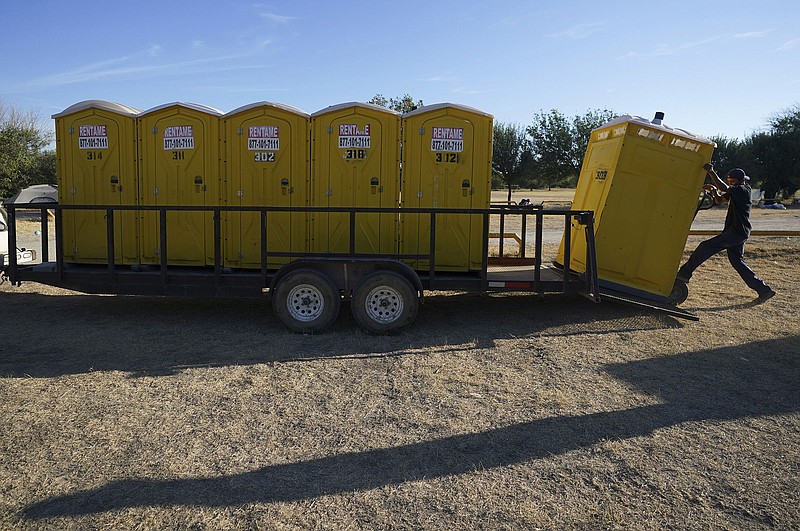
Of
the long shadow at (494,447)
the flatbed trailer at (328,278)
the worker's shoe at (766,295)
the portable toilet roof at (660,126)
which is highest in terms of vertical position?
the portable toilet roof at (660,126)

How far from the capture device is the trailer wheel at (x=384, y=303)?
704cm

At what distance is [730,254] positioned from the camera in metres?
9.00

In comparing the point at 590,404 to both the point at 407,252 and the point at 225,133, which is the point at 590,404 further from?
the point at 225,133

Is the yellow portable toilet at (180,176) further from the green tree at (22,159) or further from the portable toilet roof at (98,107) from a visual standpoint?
the green tree at (22,159)

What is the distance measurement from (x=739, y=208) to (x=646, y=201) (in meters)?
1.80

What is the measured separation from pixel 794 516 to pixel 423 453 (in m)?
2.11

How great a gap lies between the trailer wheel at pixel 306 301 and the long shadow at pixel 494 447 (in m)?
3.09

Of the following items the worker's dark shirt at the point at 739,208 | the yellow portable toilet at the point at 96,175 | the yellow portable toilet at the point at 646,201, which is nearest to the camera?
the yellow portable toilet at the point at 646,201

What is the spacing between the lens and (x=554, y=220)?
27.2 m

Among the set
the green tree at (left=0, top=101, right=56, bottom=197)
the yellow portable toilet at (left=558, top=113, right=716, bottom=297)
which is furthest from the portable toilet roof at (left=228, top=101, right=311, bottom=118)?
the green tree at (left=0, top=101, right=56, bottom=197)

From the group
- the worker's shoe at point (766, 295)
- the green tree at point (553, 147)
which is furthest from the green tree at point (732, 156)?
the worker's shoe at point (766, 295)

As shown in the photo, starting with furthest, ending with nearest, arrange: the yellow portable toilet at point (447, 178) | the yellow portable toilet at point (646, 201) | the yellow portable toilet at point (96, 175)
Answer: the yellow portable toilet at point (96, 175) < the yellow portable toilet at point (646, 201) < the yellow portable toilet at point (447, 178)

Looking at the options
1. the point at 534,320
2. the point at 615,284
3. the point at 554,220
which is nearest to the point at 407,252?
the point at 534,320

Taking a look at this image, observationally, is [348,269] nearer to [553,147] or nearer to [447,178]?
[447,178]
